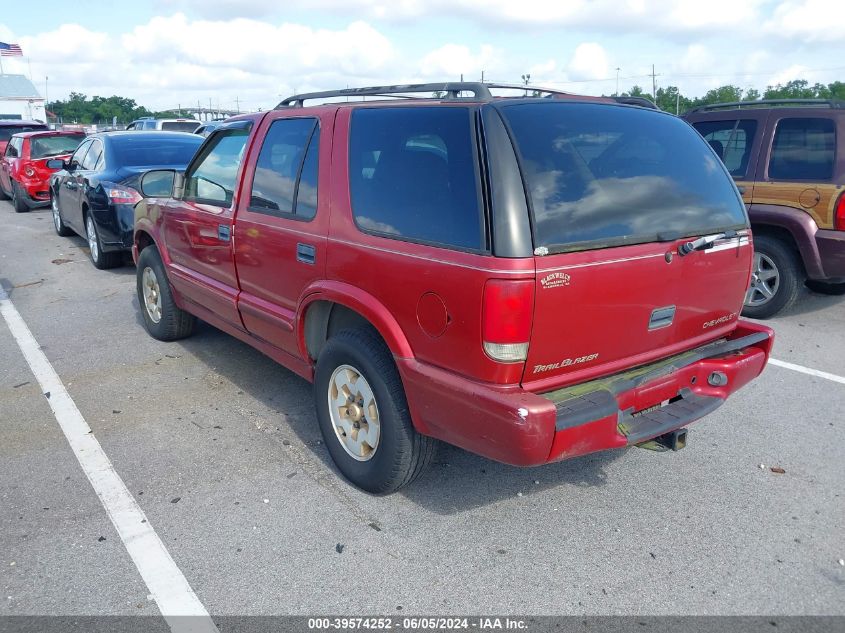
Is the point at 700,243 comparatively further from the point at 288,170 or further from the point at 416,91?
the point at 288,170

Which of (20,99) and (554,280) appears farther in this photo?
(20,99)

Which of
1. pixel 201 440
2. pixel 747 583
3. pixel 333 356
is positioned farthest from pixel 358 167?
pixel 747 583

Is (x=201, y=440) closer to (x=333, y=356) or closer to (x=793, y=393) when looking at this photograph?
(x=333, y=356)

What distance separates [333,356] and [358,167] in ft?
3.09

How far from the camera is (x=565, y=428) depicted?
2629mm

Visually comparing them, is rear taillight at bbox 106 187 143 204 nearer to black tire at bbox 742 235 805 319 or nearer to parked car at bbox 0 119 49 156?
black tire at bbox 742 235 805 319

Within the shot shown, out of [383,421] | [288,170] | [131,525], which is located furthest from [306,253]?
[131,525]

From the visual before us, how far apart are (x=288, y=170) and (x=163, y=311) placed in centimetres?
236

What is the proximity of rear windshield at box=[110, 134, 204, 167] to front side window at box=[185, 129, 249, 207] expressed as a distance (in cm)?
414

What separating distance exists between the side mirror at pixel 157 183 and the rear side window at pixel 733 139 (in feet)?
16.9

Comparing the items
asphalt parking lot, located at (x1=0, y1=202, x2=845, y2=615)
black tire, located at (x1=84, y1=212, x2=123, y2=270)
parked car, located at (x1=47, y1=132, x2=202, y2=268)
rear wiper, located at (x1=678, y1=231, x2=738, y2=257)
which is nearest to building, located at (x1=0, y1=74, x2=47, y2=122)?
parked car, located at (x1=47, y1=132, x2=202, y2=268)

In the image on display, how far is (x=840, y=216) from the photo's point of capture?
5855 millimetres

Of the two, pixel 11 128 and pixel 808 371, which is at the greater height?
pixel 11 128

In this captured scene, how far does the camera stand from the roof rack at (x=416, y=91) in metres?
3.02
